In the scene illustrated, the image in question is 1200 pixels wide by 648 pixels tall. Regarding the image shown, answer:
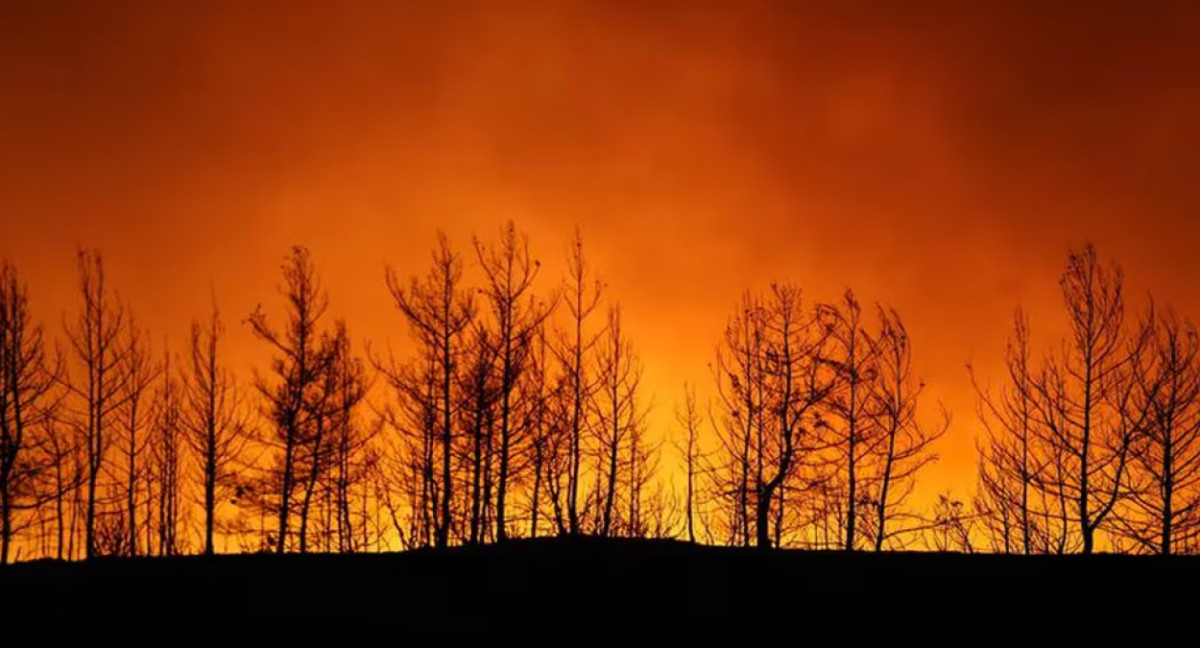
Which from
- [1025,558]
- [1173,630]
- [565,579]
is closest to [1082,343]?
[1025,558]

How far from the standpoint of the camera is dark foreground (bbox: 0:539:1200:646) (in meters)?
13.0

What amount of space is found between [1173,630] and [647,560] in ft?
20.6

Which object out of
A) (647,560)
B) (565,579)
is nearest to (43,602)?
(565,579)

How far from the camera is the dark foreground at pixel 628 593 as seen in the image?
13.0 m

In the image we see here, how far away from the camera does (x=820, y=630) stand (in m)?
13.0

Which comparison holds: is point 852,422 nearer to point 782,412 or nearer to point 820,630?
point 782,412

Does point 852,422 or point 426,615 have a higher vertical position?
point 852,422

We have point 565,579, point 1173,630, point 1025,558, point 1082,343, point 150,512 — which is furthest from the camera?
point 150,512

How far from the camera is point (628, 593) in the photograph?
46.9ft

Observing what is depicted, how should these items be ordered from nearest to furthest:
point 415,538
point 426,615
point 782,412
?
point 426,615
point 782,412
point 415,538

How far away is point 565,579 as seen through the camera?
14.8m

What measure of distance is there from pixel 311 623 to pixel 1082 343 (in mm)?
18247

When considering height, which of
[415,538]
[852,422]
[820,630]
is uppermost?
[852,422]

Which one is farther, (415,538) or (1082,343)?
Answer: (415,538)
